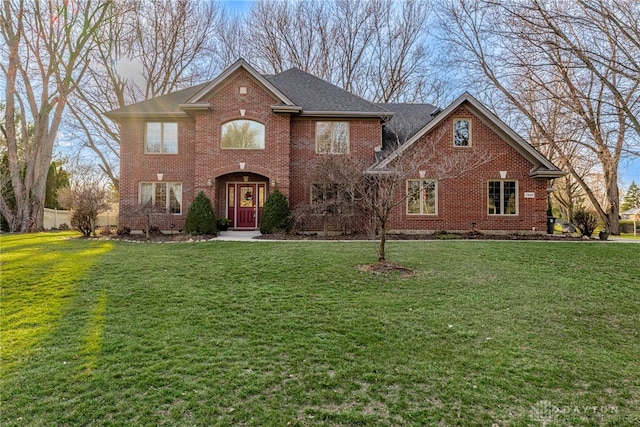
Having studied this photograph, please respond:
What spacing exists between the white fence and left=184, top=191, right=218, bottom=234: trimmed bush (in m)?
10.00

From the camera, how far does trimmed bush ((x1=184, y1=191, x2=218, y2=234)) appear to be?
13.5 metres

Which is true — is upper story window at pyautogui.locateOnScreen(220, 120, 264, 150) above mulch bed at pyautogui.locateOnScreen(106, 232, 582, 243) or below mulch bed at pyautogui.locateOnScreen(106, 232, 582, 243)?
above

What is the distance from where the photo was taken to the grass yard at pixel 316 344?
3064 millimetres

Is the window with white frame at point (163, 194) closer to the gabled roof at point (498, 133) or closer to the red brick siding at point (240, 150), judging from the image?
the red brick siding at point (240, 150)

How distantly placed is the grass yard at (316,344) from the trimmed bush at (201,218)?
5.22 meters

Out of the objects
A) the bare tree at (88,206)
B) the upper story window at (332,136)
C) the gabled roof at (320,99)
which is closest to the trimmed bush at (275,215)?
the upper story window at (332,136)

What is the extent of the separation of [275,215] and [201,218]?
2.86m

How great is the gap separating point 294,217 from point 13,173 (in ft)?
49.6

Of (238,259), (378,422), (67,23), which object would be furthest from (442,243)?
(67,23)

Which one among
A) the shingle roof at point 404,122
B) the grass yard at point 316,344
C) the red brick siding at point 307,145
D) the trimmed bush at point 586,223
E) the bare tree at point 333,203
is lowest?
the grass yard at point 316,344

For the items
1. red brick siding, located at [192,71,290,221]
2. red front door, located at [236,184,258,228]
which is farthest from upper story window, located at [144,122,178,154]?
red front door, located at [236,184,258,228]

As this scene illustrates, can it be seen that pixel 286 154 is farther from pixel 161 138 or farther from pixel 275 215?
pixel 161 138

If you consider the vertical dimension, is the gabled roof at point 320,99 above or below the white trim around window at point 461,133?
above

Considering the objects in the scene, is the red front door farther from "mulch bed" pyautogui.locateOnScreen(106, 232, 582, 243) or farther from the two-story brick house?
"mulch bed" pyautogui.locateOnScreen(106, 232, 582, 243)
